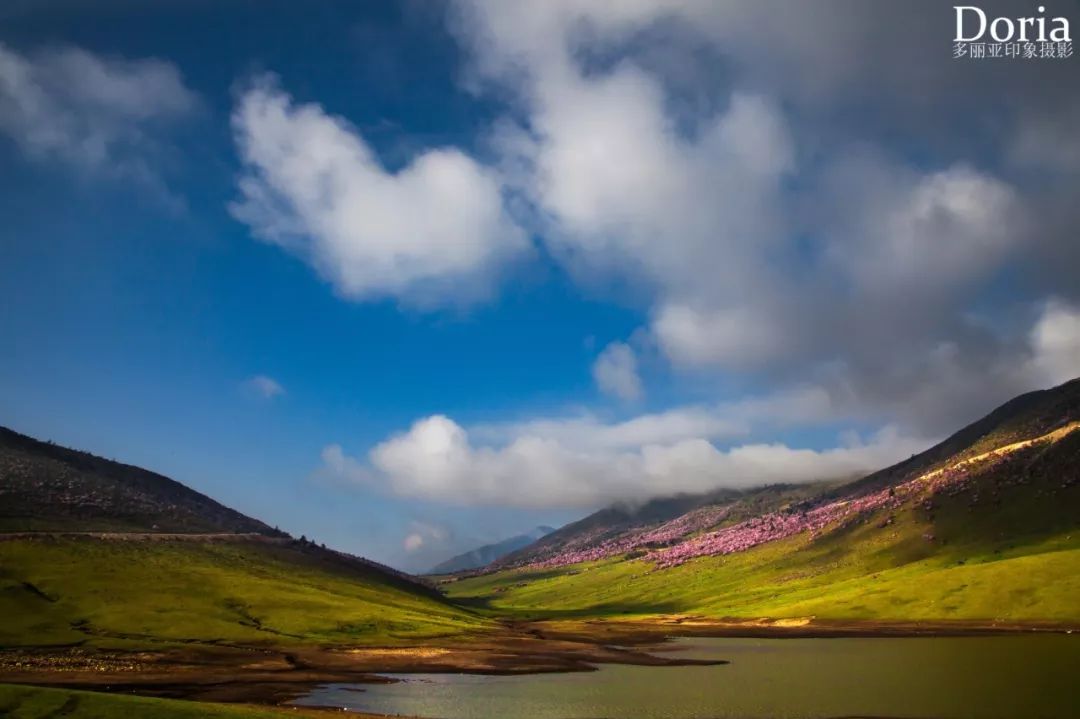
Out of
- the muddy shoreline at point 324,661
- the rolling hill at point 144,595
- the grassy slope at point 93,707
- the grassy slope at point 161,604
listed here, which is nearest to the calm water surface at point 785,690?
the muddy shoreline at point 324,661

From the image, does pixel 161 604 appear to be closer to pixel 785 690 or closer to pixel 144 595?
pixel 144 595

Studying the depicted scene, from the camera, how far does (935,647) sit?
382ft

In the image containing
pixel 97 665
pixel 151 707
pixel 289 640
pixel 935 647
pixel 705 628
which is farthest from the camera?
pixel 705 628

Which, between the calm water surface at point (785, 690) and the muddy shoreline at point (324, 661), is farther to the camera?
the muddy shoreline at point (324, 661)

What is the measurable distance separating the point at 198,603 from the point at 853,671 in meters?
130

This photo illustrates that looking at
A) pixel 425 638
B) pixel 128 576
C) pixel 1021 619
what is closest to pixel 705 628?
pixel 1021 619

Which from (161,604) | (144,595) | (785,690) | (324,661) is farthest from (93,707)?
(144,595)

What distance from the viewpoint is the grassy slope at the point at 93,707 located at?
151ft

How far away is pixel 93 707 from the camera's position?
48.6 m

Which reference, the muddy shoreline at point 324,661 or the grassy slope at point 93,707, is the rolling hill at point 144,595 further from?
the grassy slope at point 93,707

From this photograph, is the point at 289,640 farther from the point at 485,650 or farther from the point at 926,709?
the point at 926,709

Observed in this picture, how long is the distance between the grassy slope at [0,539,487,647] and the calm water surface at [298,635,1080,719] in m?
52.5

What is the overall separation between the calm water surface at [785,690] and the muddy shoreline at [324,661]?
7.86 metres

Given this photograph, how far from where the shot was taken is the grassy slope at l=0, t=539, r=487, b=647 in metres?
115
